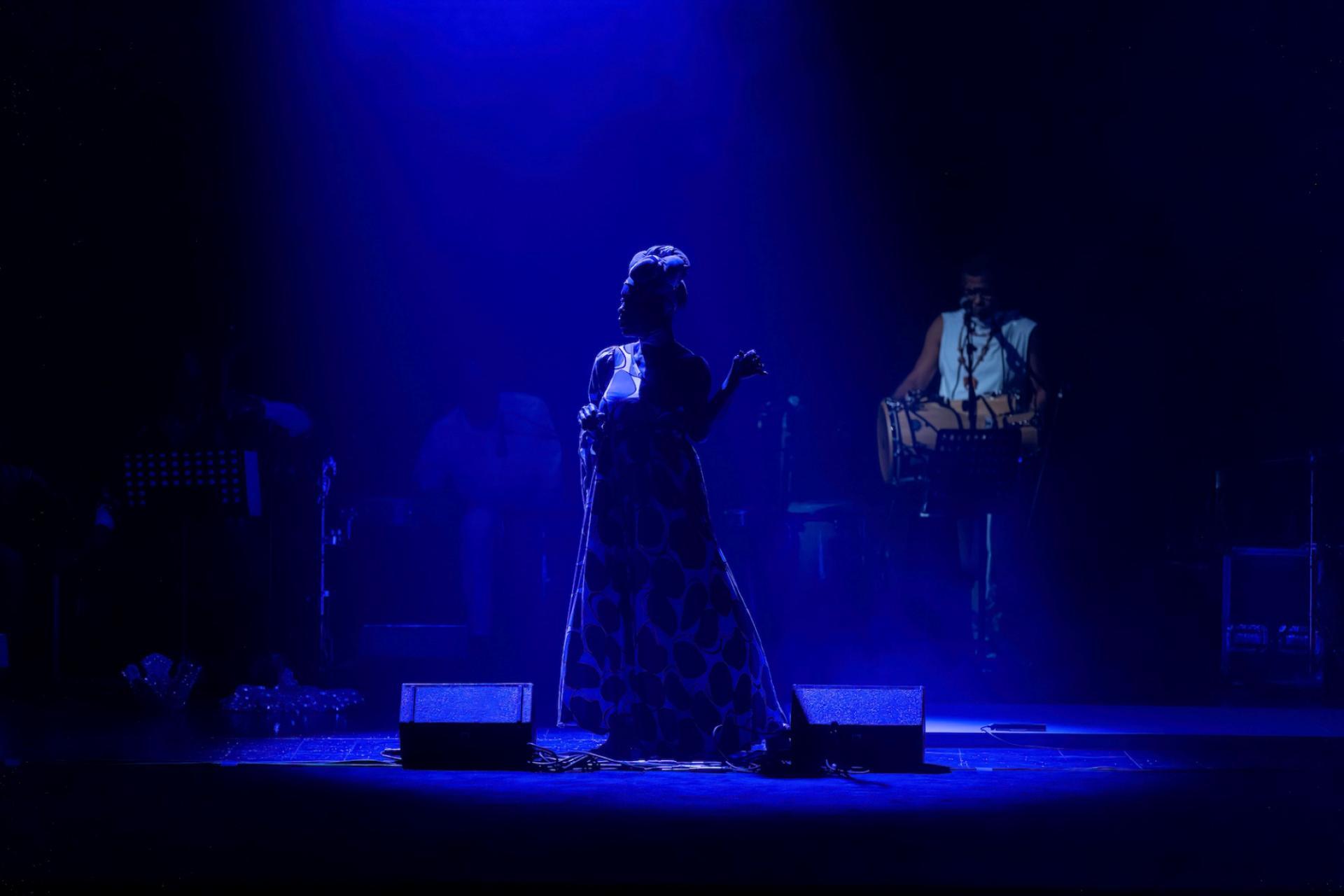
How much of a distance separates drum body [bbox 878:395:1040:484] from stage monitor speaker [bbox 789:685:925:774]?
3124mm

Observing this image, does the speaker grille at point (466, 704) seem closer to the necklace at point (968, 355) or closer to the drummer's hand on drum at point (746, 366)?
the drummer's hand on drum at point (746, 366)

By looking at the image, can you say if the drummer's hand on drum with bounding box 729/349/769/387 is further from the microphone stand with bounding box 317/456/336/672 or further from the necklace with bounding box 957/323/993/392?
the necklace with bounding box 957/323/993/392

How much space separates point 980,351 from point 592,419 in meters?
3.55

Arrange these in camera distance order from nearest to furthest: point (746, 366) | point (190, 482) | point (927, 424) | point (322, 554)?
point (746, 366), point (190, 482), point (322, 554), point (927, 424)

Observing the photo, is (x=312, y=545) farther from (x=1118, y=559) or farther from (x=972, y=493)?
(x=1118, y=559)

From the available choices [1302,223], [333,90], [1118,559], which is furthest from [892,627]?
[333,90]

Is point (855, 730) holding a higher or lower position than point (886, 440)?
lower

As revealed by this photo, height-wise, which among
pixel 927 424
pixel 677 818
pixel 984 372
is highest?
pixel 984 372

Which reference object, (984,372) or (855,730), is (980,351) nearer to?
(984,372)

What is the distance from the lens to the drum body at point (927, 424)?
7.72m

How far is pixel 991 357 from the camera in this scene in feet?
26.1

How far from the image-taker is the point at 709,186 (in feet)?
29.9

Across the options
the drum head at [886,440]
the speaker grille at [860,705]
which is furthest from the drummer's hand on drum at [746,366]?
the drum head at [886,440]

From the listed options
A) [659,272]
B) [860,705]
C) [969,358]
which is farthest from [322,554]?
[969,358]
